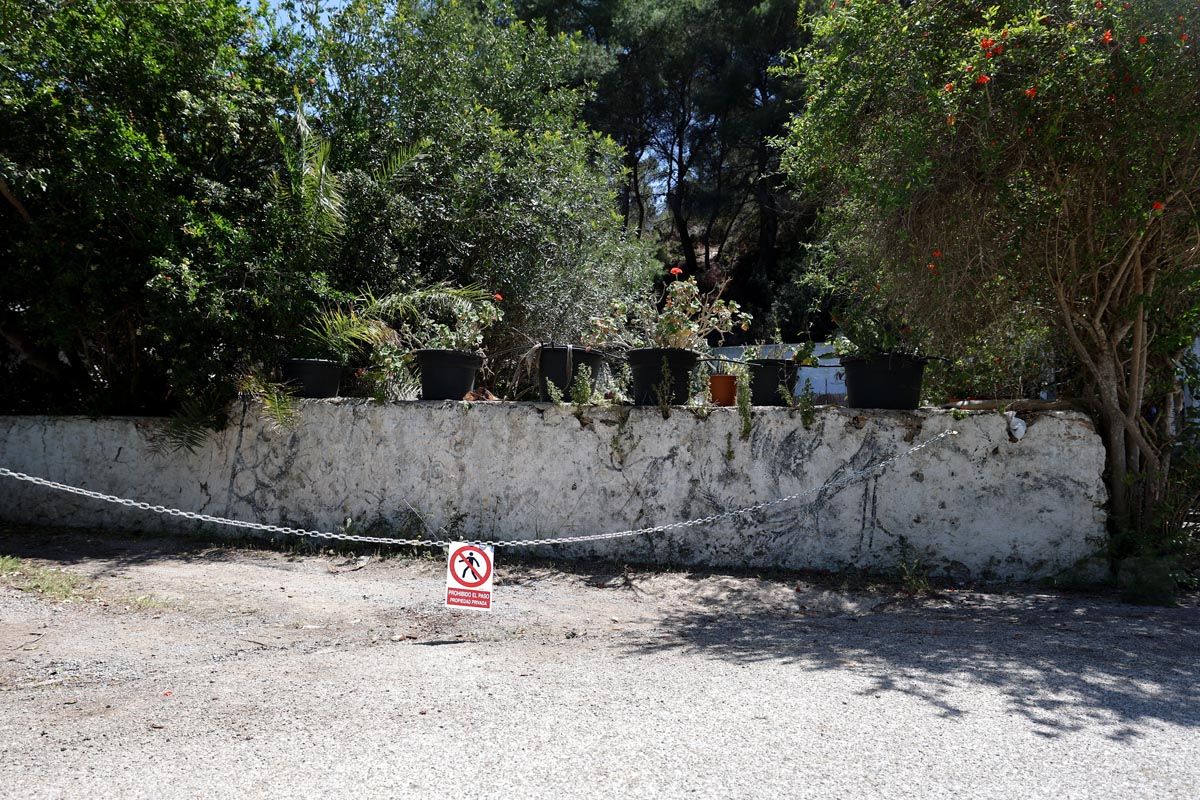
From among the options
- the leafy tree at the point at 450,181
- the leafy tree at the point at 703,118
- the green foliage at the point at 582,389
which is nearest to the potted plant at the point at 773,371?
the green foliage at the point at 582,389

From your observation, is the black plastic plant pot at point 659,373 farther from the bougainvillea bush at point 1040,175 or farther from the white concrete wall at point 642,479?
the bougainvillea bush at point 1040,175

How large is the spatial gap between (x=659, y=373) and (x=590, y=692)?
12.7ft

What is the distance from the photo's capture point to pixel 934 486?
6.95 m

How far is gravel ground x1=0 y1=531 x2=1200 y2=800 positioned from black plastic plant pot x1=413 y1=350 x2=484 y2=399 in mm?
1974

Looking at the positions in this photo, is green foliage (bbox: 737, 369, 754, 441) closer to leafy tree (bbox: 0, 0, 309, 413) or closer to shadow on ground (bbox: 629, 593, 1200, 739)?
shadow on ground (bbox: 629, 593, 1200, 739)

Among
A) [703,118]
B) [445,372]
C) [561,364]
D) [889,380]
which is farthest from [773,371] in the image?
[703,118]

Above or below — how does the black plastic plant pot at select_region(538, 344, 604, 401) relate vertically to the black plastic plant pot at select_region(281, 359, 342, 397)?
above

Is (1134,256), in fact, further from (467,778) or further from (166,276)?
(166,276)

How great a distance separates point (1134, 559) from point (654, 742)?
460 cm

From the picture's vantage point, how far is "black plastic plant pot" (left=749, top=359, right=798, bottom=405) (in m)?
8.00

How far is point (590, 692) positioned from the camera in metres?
4.07

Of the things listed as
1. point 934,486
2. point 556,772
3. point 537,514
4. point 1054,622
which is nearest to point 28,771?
point 556,772

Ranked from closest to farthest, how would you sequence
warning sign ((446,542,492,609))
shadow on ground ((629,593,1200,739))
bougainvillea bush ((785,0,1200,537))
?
shadow on ground ((629,593,1200,739)) → warning sign ((446,542,492,609)) → bougainvillea bush ((785,0,1200,537))

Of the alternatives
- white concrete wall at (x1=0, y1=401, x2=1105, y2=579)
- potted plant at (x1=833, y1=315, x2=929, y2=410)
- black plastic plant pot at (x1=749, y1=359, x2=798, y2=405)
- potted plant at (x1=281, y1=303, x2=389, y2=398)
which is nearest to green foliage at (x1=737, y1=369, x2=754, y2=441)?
white concrete wall at (x1=0, y1=401, x2=1105, y2=579)
